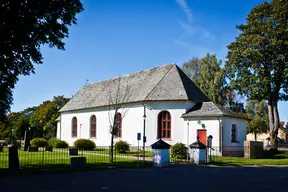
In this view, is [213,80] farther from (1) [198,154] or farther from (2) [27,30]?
(2) [27,30]

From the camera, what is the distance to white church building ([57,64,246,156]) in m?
28.6

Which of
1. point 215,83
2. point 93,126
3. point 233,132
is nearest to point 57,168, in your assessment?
point 233,132

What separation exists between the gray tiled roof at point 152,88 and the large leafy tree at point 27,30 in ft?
51.9

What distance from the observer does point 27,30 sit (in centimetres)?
1453

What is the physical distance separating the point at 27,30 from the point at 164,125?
64.6 ft

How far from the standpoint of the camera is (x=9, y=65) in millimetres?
15734

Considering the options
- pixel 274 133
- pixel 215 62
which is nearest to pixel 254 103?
pixel 215 62

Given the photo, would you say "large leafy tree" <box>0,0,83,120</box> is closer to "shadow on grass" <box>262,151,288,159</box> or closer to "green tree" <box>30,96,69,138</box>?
"shadow on grass" <box>262,151,288,159</box>

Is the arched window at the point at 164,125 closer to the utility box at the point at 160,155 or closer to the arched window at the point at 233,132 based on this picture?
the arched window at the point at 233,132

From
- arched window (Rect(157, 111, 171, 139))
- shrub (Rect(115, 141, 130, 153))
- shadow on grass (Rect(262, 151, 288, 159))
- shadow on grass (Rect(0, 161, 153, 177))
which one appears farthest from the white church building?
shadow on grass (Rect(0, 161, 153, 177))

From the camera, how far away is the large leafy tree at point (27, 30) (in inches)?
558

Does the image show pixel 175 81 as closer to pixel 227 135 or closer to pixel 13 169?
pixel 227 135

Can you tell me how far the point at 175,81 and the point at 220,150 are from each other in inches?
367

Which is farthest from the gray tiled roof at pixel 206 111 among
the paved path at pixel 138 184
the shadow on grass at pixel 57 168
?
the paved path at pixel 138 184
